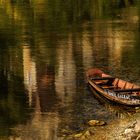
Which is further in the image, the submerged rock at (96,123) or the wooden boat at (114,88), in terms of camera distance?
the wooden boat at (114,88)

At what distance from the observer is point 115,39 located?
254 feet

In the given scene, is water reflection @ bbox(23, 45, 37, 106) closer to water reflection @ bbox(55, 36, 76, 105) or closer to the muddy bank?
water reflection @ bbox(55, 36, 76, 105)

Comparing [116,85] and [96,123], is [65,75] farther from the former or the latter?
[96,123]

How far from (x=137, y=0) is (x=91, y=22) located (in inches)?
1789

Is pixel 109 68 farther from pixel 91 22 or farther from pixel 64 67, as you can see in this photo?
pixel 91 22

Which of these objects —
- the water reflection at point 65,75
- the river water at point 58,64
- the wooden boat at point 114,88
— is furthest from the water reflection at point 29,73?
the wooden boat at point 114,88

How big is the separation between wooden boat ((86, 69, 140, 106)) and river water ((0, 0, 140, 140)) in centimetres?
85

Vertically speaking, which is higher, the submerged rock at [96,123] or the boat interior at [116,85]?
the boat interior at [116,85]

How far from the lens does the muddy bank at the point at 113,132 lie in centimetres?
2909

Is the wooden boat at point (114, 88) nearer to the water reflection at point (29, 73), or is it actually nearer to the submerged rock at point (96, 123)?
the submerged rock at point (96, 123)

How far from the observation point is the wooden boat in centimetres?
4053

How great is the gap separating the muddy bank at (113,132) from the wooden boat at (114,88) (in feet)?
7.46

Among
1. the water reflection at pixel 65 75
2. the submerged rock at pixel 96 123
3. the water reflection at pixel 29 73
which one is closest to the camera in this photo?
the submerged rock at pixel 96 123

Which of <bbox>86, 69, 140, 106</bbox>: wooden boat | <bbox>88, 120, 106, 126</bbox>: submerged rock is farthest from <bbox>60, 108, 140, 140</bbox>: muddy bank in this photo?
<bbox>86, 69, 140, 106</bbox>: wooden boat
